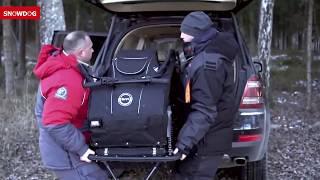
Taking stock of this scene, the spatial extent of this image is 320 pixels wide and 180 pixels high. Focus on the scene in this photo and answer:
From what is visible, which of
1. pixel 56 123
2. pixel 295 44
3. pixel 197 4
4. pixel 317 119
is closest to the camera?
pixel 56 123

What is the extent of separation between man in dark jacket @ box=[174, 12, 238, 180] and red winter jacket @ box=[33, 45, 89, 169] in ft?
2.45

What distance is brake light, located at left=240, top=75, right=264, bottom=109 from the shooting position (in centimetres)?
476

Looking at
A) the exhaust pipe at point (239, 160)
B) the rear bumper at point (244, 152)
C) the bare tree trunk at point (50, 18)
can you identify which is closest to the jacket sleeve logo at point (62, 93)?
the rear bumper at point (244, 152)

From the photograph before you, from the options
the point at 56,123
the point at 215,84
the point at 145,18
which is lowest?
the point at 56,123

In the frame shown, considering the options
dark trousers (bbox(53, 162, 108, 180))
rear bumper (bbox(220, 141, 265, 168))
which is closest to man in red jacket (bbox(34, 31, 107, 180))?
dark trousers (bbox(53, 162, 108, 180))

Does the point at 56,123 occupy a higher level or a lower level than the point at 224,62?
lower

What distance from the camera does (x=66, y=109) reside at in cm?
366

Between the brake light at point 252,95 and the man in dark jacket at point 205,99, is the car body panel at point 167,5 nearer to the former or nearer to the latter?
the brake light at point 252,95

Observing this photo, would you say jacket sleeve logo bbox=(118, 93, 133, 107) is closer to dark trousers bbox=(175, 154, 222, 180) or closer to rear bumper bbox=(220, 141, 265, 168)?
dark trousers bbox=(175, 154, 222, 180)

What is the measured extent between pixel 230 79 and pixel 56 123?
1296 mm

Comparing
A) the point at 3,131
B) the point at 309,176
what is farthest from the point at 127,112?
the point at 3,131

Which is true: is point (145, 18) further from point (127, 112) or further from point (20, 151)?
point (20, 151)

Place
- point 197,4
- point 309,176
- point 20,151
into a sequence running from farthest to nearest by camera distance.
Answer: point 20,151
point 309,176
point 197,4

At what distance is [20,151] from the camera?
7.16 meters
